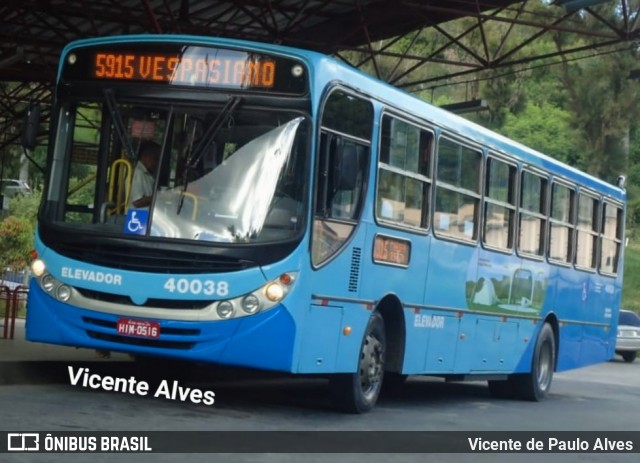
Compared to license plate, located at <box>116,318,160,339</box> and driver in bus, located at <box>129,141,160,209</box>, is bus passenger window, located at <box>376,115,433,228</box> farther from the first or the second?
license plate, located at <box>116,318,160,339</box>

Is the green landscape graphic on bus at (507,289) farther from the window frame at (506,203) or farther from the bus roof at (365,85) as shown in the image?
the bus roof at (365,85)

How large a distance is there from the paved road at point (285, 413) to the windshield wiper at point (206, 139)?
1815 mm

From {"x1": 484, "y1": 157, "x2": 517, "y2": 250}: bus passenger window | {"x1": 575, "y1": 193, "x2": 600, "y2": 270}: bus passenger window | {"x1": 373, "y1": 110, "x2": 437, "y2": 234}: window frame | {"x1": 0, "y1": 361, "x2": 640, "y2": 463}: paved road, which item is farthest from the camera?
{"x1": 575, "y1": 193, "x2": 600, "y2": 270}: bus passenger window

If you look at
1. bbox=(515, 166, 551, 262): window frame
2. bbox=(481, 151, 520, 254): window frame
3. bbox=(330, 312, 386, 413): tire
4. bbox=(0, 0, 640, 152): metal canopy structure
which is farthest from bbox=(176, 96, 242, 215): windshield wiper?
bbox=(0, 0, 640, 152): metal canopy structure

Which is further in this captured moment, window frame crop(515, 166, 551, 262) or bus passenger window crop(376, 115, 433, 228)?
window frame crop(515, 166, 551, 262)

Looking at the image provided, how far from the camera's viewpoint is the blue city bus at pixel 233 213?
34.3 ft

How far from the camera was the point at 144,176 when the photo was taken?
1071 cm

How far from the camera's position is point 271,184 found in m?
10.6

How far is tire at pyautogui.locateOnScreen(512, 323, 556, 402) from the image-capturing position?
17.2 m

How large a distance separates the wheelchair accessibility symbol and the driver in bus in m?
0.07

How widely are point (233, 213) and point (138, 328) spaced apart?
126 centimetres

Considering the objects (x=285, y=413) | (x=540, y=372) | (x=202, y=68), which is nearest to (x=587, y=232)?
(x=540, y=372)

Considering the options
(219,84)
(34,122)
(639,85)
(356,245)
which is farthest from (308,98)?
(639,85)

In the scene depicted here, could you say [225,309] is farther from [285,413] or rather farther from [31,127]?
[31,127]
